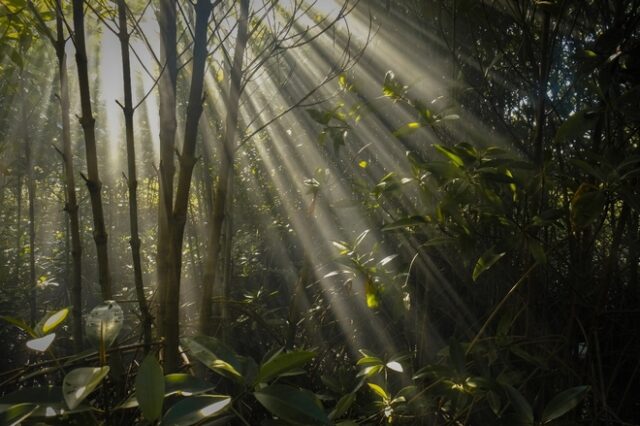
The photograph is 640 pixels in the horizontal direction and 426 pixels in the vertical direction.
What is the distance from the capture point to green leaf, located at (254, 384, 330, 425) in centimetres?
49

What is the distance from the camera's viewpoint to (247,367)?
580 millimetres

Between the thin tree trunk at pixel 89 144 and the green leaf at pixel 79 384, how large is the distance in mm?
347

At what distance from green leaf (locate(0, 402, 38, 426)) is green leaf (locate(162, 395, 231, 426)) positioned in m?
0.14

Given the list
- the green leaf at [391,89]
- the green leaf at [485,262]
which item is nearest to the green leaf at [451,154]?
the green leaf at [485,262]

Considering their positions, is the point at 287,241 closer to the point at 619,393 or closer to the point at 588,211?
the point at 619,393

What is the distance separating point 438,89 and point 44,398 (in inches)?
45.0

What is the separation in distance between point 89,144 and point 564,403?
0.87 m

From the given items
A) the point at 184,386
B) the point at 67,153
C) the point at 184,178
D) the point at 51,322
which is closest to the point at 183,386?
the point at 184,386

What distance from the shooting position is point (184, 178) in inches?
28.4

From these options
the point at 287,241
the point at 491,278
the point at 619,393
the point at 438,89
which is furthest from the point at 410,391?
the point at 287,241

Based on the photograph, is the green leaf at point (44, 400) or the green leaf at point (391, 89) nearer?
the green leaf at point (44, 400)

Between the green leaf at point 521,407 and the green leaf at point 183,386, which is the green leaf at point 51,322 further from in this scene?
the green leaf at point 521,407

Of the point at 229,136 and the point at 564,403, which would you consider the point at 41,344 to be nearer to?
the point at 229,136

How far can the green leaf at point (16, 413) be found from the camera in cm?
45
